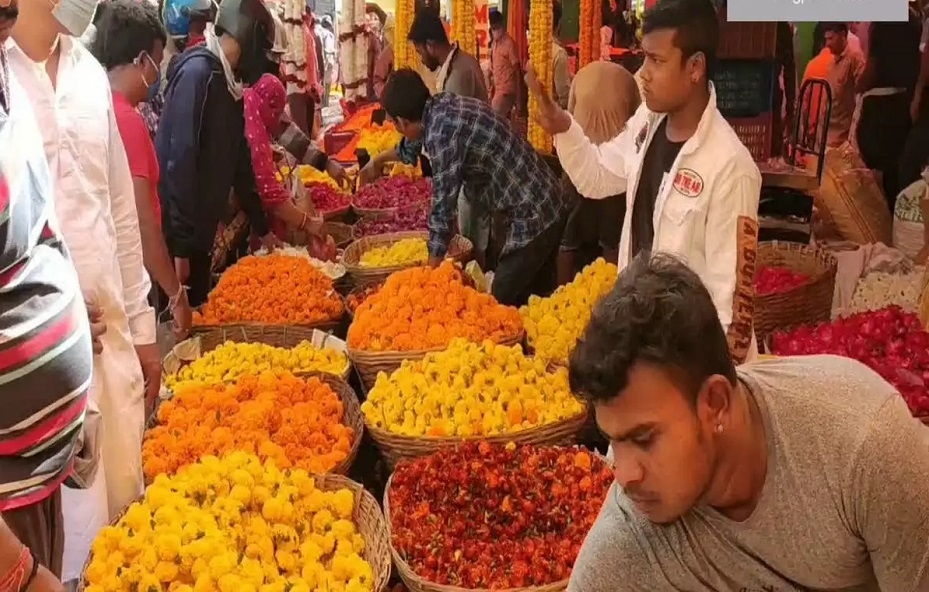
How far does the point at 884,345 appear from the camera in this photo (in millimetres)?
3207

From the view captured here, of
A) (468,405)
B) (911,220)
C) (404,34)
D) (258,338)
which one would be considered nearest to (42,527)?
(468,405)

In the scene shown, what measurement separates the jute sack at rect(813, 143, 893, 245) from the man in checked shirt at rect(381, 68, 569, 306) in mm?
1557

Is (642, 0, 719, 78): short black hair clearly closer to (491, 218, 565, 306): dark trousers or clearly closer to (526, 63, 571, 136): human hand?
(526, 63, 571, 136): human hand

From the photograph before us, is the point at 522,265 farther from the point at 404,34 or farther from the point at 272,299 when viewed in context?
the point at 404,34

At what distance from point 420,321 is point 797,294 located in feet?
5.31

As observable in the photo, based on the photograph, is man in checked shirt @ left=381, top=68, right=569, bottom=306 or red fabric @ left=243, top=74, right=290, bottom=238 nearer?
man in checked shirt @ left=381, top=68, right=569, bottom=306

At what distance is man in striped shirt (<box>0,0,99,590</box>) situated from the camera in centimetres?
136

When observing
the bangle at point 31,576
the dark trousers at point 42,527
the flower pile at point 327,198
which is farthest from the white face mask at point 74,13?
the flower pile at point 327,198

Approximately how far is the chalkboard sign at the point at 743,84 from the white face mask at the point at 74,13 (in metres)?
3.94

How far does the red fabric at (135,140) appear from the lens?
2973 millimetres

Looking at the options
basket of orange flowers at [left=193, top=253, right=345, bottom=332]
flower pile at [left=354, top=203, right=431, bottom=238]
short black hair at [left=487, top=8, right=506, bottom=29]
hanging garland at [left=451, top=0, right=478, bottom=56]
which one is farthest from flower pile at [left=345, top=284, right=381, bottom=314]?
short black hair at [left=487, top=8, right=506, bottom=29]

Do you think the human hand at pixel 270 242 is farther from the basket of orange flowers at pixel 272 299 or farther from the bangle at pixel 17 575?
the bangle at pixel 17 575

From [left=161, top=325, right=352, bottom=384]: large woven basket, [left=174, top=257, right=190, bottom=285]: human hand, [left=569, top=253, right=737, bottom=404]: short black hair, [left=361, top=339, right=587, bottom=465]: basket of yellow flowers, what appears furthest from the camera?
[left=174, top=257, right=190, bottom=285]: human hand

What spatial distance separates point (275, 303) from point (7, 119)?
108 inches
